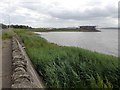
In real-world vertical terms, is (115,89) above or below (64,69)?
below

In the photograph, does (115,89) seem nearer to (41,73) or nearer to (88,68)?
(88,68)

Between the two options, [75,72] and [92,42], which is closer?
[75,72]

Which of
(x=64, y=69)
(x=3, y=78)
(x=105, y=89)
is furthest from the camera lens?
(x=64, y=69)

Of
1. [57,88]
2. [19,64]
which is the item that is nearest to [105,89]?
[57,88]

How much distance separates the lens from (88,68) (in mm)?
9719

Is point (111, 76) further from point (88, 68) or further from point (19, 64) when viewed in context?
point (19, 64)

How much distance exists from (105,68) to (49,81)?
2.69 meters

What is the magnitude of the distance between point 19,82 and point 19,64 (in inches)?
77.7

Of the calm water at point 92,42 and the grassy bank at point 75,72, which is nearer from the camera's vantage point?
the grassy bank at point 75,72

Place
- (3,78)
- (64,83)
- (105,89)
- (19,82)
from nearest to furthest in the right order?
(19,82)
(105,89)
(3,78)
(64,83)

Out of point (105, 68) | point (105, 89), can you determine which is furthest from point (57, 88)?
point (105, 68)

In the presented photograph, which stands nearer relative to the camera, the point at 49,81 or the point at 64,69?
the point at 49,81

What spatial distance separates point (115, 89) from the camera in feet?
29.9

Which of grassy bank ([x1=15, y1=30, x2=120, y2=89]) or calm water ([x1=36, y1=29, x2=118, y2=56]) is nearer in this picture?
grassy bank ([x1=15, y1=30, x2=120, y2=89])
